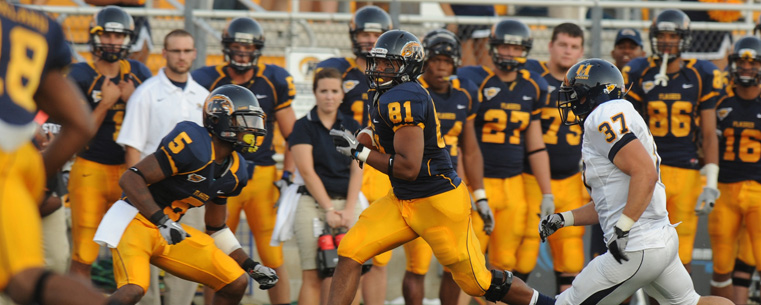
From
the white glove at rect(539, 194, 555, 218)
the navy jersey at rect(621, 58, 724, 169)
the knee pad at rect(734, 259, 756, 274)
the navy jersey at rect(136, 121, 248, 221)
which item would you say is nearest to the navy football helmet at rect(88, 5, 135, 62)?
the navy jersey at rect(136, 121, 248, 221)

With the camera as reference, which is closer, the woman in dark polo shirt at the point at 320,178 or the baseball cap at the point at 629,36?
the woman in dark polo shirt at the point at 320,178

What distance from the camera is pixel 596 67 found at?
4.92 metres

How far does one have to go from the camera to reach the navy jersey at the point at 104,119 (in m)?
6.52

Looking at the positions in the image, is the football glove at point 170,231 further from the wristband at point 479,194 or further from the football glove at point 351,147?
the wristband at point 479,194

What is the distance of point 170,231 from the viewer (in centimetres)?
489

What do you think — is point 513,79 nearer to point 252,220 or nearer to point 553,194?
point 553,194

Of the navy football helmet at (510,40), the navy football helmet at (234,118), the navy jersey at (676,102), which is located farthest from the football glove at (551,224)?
the navy jersey at (676,102)

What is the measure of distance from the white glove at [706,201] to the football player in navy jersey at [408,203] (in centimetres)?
232

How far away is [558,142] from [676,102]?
941 millimetres

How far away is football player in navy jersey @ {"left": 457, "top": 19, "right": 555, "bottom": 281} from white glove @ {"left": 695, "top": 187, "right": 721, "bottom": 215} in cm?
117

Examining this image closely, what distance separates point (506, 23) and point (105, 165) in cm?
313

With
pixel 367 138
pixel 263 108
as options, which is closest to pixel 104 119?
pixel 263 108

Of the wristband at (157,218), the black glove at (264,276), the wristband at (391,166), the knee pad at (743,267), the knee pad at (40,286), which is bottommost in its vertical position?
the knee pad at (743,267)

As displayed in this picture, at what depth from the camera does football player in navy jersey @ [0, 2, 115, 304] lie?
2996 mm
